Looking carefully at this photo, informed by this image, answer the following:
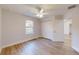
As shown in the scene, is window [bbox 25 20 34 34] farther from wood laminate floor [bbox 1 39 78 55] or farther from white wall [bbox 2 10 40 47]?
wood laminate floor [bbox 1 39 78 55]

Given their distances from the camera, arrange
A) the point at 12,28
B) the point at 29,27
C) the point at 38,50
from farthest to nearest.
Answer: the point at 29,27
the point at 12,28
the point at 38,50

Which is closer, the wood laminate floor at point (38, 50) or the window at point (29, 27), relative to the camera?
the wood laminate floor at point (38, 50)

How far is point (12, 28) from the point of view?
5941 millimetres

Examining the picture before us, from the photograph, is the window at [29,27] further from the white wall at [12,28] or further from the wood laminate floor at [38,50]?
the wood laminate floor at [38,50]

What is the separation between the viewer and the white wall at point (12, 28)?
17.3 ft

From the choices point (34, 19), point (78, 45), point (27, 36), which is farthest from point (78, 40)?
point (34, 19)

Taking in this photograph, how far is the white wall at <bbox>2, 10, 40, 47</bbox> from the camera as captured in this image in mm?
5277

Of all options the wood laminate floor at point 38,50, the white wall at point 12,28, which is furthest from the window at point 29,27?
the wood laminate floor at point 38,50

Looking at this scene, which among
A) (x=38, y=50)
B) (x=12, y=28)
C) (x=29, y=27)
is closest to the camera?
(x=38, y=50)

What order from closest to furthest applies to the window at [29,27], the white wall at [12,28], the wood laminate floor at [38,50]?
the wood laminate floor at [38,50] → the white wall at [12,28] → the window at [29,27]

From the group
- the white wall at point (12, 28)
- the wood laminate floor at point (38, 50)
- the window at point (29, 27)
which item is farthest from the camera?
the window at point (29, 27)

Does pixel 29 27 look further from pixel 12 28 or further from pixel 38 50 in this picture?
pixel 38 50

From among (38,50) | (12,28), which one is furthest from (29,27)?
(38,50)

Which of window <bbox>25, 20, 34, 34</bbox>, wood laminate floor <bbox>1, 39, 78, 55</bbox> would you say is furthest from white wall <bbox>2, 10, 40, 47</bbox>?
wood laminate floor <bbox>1, 39, 78, 55</bbox>
